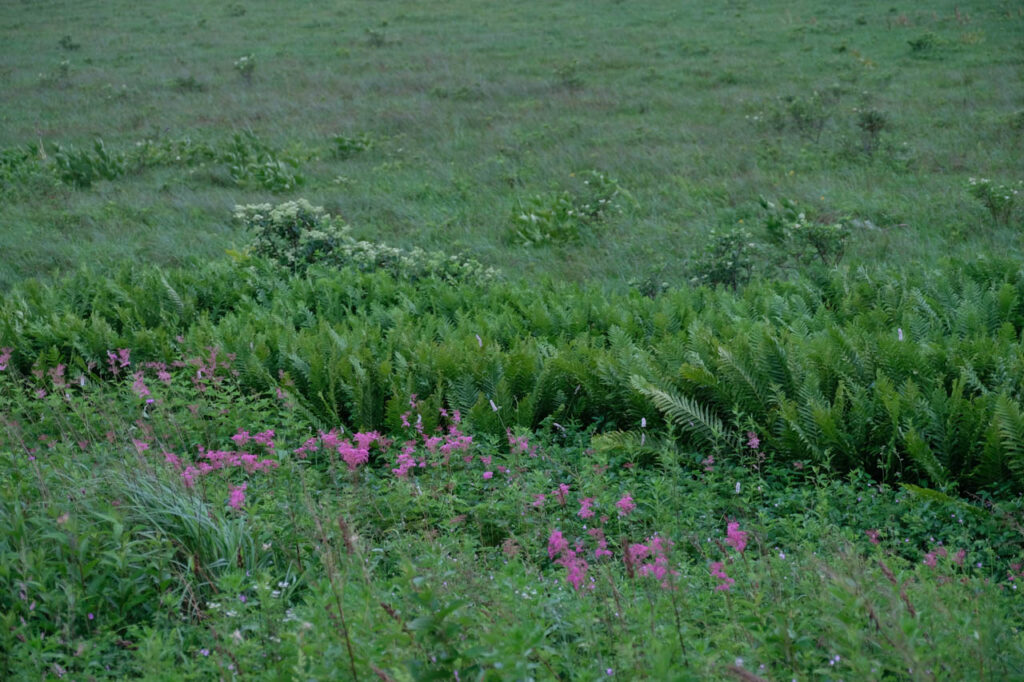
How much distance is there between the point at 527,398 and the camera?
204 inches

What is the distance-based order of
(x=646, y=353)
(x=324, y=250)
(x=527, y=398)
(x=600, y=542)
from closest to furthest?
(x=600, y=542) → (x=527, y=398) → (x=646, y=353) → (x=324, y=250)

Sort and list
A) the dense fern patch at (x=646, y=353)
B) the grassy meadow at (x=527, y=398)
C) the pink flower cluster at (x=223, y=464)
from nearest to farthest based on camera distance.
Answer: the grassy meadow at (x=527, y=398) < the pink flower cluster at (x=223, y=464) < the dense fern patch at (x=646, y=353)

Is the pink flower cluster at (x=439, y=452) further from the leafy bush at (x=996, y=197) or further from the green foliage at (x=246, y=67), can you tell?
the green foliage at (x=246, y=67)

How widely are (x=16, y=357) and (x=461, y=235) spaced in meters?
Answer: 5.19

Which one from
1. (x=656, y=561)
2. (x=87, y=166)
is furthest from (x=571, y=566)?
(x=87, y=166)

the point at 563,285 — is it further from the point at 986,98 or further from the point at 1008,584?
the point at 986,98

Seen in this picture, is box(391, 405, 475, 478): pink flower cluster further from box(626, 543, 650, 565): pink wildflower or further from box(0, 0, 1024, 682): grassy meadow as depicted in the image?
box(626, 543, 650, 565): pink wildflower

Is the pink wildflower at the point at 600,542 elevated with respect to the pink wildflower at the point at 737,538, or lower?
lower

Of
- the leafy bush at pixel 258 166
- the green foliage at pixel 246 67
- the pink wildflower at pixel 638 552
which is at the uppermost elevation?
the green foliage at pixel 246 67

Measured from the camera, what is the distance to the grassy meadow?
2.70 metres

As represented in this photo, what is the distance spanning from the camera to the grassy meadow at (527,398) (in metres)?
2.70

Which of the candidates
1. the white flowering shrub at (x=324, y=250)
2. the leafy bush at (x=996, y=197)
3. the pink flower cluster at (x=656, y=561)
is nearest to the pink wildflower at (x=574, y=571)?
the pink flower cluster at (x=656, y=561)

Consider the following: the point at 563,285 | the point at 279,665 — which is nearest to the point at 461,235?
the point at 563,285

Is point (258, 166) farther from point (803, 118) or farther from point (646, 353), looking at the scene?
point (646, 353)
